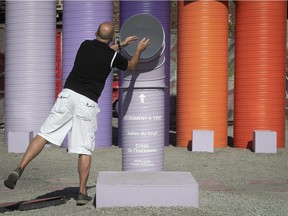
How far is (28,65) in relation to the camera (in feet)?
35.5

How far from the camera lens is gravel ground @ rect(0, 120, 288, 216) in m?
5.46

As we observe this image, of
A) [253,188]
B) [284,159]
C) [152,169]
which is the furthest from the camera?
[284,159]

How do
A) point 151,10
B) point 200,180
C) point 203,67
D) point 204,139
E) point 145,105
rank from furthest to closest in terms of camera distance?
point 203,67, point 151,10, point 204,139, point 200,180, point 145,105

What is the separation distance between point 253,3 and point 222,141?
271 centimetres

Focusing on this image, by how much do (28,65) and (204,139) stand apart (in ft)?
11.8

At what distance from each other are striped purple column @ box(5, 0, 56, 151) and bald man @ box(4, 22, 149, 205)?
5396mm

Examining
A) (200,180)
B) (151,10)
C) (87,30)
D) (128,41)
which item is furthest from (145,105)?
(151,10)

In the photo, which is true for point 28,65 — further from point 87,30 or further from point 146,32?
point 146,32

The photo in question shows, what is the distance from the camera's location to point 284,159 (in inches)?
391

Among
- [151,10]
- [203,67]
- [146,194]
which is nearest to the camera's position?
[146,194]

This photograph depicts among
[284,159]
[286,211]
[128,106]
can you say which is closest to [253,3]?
[284,159]

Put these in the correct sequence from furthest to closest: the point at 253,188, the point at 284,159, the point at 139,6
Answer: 1. the point at 139,6
2. the point at 284,159
3. the point at 253,188

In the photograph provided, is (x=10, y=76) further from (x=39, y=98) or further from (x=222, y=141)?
(x=222, y=141)

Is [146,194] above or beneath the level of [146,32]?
beneath
